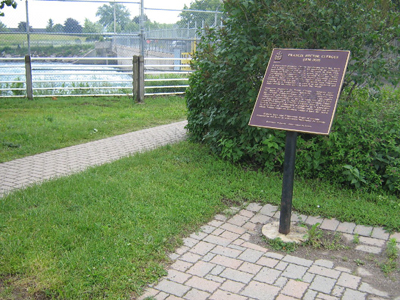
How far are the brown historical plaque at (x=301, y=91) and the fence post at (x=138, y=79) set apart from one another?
8716 millimetres

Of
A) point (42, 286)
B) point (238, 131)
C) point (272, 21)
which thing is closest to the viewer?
point (42, 286)

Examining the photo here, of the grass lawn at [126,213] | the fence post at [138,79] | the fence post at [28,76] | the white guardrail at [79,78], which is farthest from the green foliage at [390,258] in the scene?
the fence post at [28,76]

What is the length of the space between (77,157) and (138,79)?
248 inches

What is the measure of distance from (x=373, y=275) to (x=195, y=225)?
1.88 meters

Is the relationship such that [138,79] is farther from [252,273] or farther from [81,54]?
[252,273]

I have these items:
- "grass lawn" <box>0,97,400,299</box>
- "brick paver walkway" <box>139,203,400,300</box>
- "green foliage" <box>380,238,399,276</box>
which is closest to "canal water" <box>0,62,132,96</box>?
"grass lawn" <box>0,97,400,299</box>

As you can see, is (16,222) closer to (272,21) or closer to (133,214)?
(133,214)

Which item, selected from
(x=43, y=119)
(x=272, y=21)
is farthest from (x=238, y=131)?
(x=43, y=119)

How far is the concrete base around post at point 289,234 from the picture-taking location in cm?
454

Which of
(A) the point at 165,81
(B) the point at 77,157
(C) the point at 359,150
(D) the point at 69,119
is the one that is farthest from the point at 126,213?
(A) the point at 165,81

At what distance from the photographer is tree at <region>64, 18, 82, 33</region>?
44.9ft

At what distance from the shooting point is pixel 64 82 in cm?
1403

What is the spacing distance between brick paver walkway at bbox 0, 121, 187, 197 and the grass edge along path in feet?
1.78

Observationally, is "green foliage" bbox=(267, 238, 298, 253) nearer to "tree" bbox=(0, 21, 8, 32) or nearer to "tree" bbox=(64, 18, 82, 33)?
"tree" bbox=(64, 18, 82, 33)
